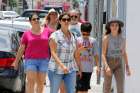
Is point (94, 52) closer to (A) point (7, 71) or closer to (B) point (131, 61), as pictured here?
(B) point (131, 61)

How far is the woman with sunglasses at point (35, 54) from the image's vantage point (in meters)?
10.1

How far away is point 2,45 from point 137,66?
3.43 m

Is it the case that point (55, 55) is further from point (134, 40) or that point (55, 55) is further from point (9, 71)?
point (9, 71)

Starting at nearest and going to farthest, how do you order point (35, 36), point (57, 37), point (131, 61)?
point (57, 37), point (131, 61), point (35, 36)

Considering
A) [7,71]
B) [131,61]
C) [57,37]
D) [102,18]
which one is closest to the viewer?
[57,37]

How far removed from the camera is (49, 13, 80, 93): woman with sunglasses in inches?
344

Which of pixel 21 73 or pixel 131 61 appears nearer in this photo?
pixel 131 61

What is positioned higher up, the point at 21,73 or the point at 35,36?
the point at 35,36

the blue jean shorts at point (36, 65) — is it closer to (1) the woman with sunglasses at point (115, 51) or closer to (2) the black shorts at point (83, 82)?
(2) the black shorts at point (83, 82)

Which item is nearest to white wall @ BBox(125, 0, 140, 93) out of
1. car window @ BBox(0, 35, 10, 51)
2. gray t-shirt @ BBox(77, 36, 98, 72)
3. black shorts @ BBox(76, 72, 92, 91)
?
gray t-shirt @ BBox(77, 36, 98, 72)

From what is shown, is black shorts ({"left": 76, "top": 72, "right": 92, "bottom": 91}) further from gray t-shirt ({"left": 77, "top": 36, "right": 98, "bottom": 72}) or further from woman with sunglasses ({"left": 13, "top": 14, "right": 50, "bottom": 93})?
woman with sunglasses ({"left": 13, "top": 14, "right": 50, "bottom": 93})

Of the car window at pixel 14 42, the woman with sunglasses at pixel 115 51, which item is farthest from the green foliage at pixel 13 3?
the woman with sunglasses at pixel 115 51

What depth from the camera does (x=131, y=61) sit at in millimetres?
9531

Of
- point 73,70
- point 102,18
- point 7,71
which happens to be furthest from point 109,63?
point 102,18
